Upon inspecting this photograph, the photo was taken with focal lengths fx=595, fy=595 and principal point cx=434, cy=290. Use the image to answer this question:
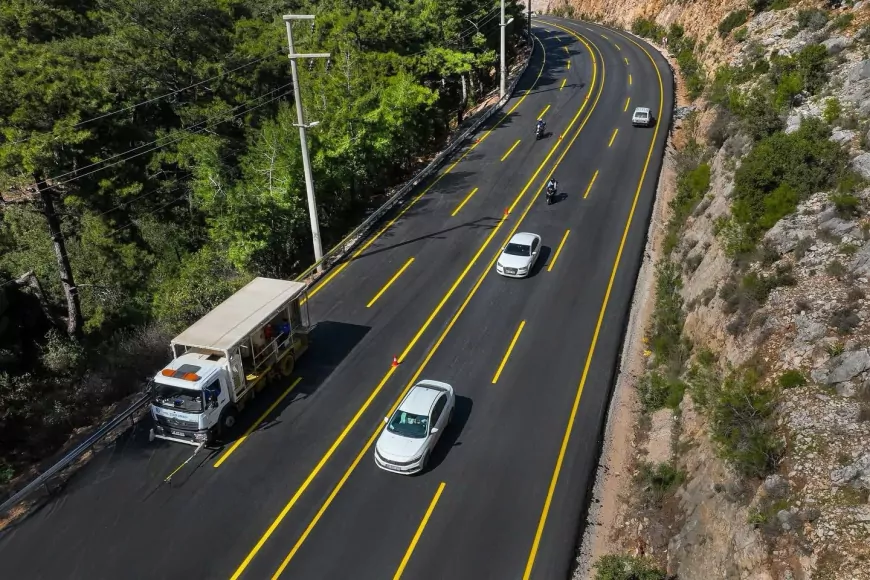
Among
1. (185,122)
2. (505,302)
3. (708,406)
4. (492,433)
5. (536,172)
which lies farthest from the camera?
(536,172)

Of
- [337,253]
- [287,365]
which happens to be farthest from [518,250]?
[287,365]

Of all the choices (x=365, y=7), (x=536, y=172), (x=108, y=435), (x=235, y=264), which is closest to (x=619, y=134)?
(x=536, y=172)

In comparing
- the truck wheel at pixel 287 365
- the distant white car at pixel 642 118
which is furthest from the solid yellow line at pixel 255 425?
the distant white car at pixel 642 118

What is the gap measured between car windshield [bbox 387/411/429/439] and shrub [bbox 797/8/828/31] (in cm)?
3553

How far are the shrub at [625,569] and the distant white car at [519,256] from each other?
14945 mm

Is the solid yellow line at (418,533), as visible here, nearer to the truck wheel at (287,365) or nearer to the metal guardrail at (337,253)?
the truck wheel at (287,365)

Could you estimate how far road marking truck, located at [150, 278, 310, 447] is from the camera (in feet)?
58.6

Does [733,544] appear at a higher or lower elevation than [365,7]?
lower

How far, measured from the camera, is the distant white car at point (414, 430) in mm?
17312

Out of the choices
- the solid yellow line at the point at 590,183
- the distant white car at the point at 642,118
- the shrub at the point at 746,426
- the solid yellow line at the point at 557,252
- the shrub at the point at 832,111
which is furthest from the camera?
the distant white car at the point at 642,118

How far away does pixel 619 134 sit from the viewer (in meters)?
44.0

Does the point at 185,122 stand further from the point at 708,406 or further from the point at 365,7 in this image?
the point at 708,406

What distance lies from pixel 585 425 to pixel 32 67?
92.0 feet

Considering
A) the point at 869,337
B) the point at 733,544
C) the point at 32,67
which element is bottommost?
the point at 733,544
